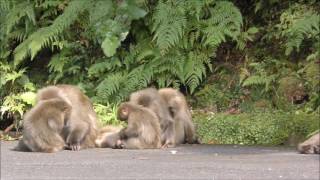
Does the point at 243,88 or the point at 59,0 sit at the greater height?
the point at 59,0

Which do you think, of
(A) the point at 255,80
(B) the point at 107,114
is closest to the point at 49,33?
(B) the point at 107,114

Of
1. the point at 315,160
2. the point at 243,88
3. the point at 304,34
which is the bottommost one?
the point at 315,160

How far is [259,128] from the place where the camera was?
484 inches

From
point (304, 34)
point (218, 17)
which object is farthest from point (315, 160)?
point (218, 17)

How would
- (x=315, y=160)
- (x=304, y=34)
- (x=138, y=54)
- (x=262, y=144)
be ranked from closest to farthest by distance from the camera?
1. (x=315, y=160)
2. (x=262, y=144)
3. (x=304, y=34)
4. (x=138, y=54)

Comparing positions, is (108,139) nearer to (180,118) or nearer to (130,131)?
(130,131)

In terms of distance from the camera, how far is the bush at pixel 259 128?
1208 centimetres

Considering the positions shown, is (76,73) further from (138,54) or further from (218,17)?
(218,17)

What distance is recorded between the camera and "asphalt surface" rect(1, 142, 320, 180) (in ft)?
25.5

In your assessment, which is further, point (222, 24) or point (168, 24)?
point (222, 24)

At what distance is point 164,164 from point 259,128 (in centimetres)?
384

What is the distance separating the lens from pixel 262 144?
1206cm

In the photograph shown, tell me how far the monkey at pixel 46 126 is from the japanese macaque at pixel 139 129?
898 mm

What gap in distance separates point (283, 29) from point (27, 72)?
5.65 metres
